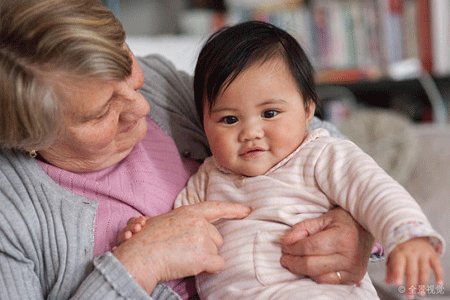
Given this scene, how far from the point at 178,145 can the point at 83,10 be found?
436 millimetres

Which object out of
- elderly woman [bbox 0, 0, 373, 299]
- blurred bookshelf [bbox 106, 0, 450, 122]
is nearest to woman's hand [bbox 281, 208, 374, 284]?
elderly woman [bbox 0, 0, 373, 299]

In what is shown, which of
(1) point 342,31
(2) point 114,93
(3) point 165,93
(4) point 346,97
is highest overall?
(2) point 114,93

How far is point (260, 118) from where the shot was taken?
0.99 m

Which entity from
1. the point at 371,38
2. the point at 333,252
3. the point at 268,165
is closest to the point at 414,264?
the point at 333,252

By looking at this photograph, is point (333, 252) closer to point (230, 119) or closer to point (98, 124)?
point (230, 119)

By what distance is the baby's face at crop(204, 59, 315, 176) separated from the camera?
976 millimetres

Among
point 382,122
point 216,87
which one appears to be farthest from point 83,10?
point 382,122

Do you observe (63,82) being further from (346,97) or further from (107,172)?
(346,97)

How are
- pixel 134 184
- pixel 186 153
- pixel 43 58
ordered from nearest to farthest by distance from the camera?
pixel 43 58
pixel 134 184
pixel 186 153

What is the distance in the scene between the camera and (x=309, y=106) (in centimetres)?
107

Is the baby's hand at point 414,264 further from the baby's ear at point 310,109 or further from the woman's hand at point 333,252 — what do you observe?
the baby's ear at point 310,109

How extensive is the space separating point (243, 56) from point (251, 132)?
0.16 meters

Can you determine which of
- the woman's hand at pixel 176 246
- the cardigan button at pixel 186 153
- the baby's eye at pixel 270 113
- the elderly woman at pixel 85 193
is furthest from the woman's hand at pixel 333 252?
the cardigan button at pixel 186 153

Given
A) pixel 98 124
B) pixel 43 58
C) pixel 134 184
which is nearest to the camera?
pixel 43 58
